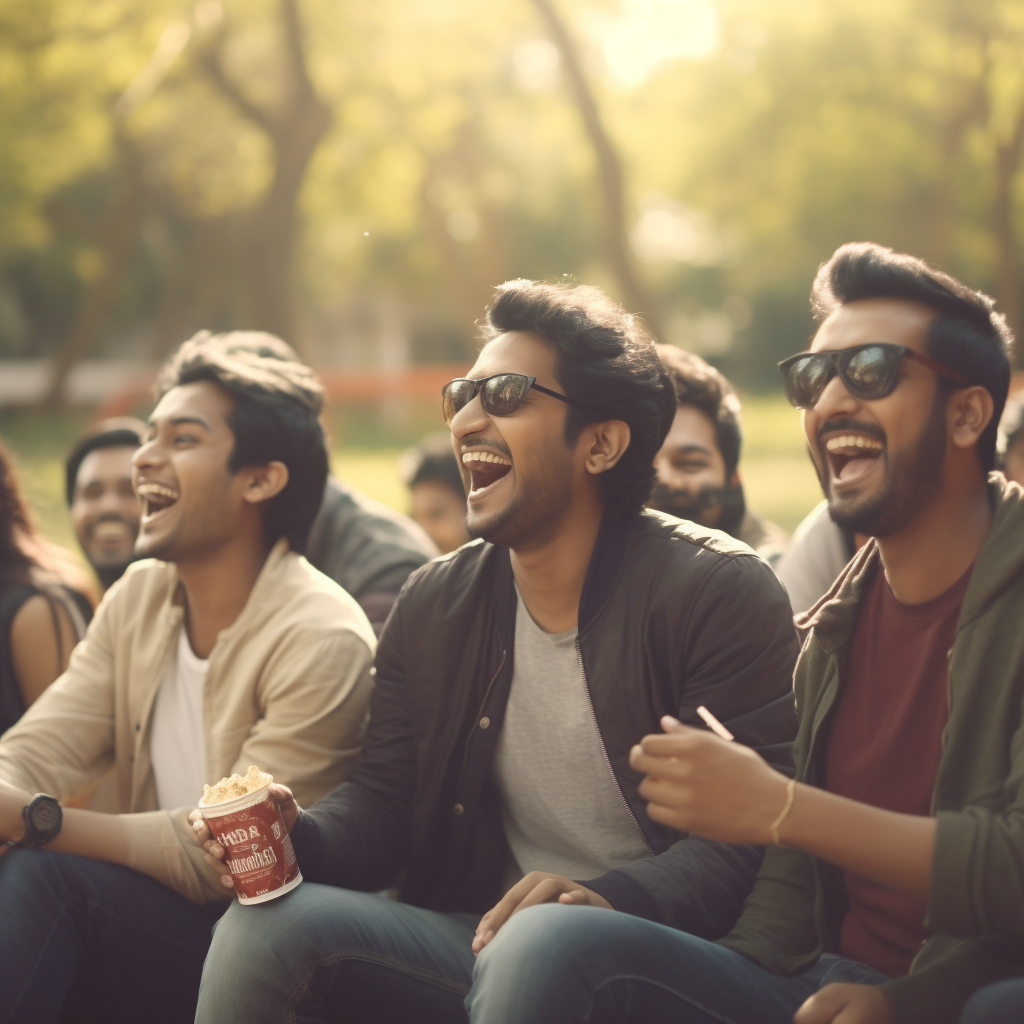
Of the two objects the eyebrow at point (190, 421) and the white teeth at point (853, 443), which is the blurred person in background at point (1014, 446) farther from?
the eyebrow at point (190, 421)

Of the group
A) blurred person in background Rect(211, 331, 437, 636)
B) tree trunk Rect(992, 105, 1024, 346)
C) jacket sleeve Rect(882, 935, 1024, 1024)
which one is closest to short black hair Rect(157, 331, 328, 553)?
blurred person in background Rect(211, 331, 437, 636)

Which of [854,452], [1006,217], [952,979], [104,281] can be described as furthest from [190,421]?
[104,281]

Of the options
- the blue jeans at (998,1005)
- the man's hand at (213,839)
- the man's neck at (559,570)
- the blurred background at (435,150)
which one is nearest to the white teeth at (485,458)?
the man's neck at (559,570)

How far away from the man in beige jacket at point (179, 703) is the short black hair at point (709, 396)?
1.23 metres

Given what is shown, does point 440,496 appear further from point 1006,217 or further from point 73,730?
point 1006,217

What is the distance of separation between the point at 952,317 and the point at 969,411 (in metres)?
0.20

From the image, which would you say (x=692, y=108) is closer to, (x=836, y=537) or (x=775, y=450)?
(x=775, y=450)

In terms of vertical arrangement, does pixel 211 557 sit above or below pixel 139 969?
above

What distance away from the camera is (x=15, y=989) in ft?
10.2

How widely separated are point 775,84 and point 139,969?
78.7ft

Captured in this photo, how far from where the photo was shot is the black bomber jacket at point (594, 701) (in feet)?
9.82

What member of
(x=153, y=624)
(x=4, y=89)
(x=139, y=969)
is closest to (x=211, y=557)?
(x=153, y=624)

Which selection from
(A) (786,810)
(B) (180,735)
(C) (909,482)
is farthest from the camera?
(B) (180,735)

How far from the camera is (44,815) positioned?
11.1 ft
